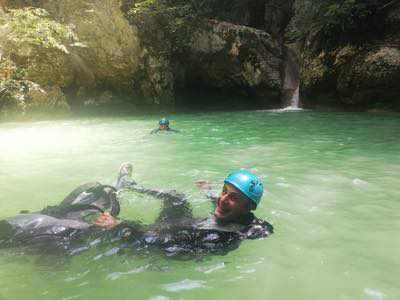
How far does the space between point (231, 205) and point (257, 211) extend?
1161 mm

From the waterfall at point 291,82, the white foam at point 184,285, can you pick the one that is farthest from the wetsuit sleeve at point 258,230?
the waterfall at point 291,82

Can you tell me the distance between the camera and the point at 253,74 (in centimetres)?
2000

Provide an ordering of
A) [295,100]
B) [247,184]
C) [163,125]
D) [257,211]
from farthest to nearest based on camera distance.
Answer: [295,100] → [163,125] → [257,211] → [247,184]

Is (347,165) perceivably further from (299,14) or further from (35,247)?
(299,14)

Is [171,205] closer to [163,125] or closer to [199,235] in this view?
[199,235]

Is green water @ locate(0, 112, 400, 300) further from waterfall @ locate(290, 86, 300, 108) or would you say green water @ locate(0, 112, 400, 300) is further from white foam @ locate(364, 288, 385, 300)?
waterfall @ locate(290, 86, 300, 108)

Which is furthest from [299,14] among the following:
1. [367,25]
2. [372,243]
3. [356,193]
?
[372,243]

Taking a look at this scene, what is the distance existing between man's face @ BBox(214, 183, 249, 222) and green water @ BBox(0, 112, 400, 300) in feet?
0.98

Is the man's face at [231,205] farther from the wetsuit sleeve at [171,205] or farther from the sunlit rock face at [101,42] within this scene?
the sunlit rock face at [101,42]

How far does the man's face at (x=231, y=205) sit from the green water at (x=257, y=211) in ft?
0.98

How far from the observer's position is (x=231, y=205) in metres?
4.03

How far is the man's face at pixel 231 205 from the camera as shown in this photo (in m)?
4.00

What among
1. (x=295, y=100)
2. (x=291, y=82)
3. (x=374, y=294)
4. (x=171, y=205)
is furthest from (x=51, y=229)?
(x=291, y=82)

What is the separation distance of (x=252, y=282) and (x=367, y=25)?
15944 mm
